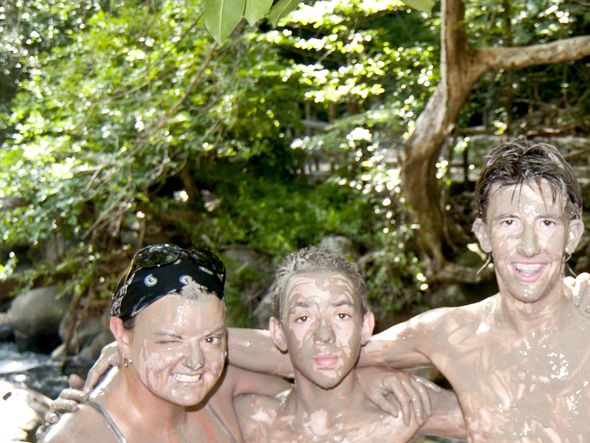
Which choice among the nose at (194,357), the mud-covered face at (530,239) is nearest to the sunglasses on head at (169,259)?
the nose at (194,357)

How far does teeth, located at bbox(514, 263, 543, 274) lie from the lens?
241cm

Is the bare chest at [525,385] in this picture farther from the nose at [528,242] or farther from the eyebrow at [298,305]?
→ the eyebrow at [298,305]

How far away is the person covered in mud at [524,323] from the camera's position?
242cm

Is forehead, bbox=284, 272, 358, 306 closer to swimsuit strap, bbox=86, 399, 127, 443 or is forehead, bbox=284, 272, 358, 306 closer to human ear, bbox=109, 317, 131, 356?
human ear, bbox=109, 317, 131, 356

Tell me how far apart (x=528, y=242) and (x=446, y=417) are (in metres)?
0.76

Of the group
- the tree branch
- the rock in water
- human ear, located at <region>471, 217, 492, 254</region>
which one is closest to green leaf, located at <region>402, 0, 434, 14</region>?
human ear, located at <region>471, 217, 492, 254</region>

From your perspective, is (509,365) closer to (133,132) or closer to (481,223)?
(481,223)

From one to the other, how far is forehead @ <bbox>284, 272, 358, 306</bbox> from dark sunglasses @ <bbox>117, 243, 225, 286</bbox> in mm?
356

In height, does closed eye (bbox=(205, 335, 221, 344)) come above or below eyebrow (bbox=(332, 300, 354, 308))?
below

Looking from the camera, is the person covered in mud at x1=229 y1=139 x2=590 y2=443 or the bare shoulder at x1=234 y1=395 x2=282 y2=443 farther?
the bare shoulder at x1=234 y1=395 x2=282 y2=443

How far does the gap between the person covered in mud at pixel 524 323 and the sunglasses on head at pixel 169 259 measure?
911 millimetres

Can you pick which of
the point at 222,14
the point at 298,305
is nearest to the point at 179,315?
the point at 298,305

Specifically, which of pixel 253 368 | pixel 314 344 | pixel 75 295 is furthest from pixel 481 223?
pixel 75 295

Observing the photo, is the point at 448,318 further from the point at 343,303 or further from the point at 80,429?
the point at 80,429
